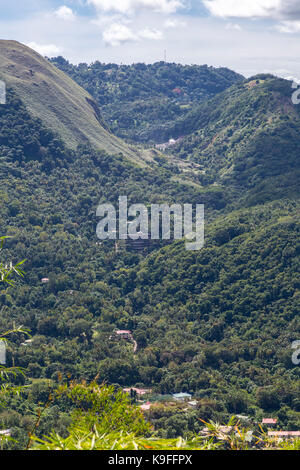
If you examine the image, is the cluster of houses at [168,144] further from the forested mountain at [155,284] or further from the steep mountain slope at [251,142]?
the forested mountain at [155,284]

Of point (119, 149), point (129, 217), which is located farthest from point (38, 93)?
point (129, 217)

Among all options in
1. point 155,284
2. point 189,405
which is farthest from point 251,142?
point 189,405

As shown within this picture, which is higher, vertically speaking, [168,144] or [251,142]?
[168,144]

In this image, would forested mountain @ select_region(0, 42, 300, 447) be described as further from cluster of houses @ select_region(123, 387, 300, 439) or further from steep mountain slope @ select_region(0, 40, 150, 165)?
steep mountain slope @ select_region(0, 40, 150, 165)

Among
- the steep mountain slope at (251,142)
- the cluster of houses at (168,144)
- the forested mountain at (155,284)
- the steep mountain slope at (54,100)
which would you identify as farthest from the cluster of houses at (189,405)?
the cluster of houses at (168,144)

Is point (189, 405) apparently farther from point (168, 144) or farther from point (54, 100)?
point (168, 144)

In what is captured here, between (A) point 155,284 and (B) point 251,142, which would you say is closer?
(A) point 155,284
